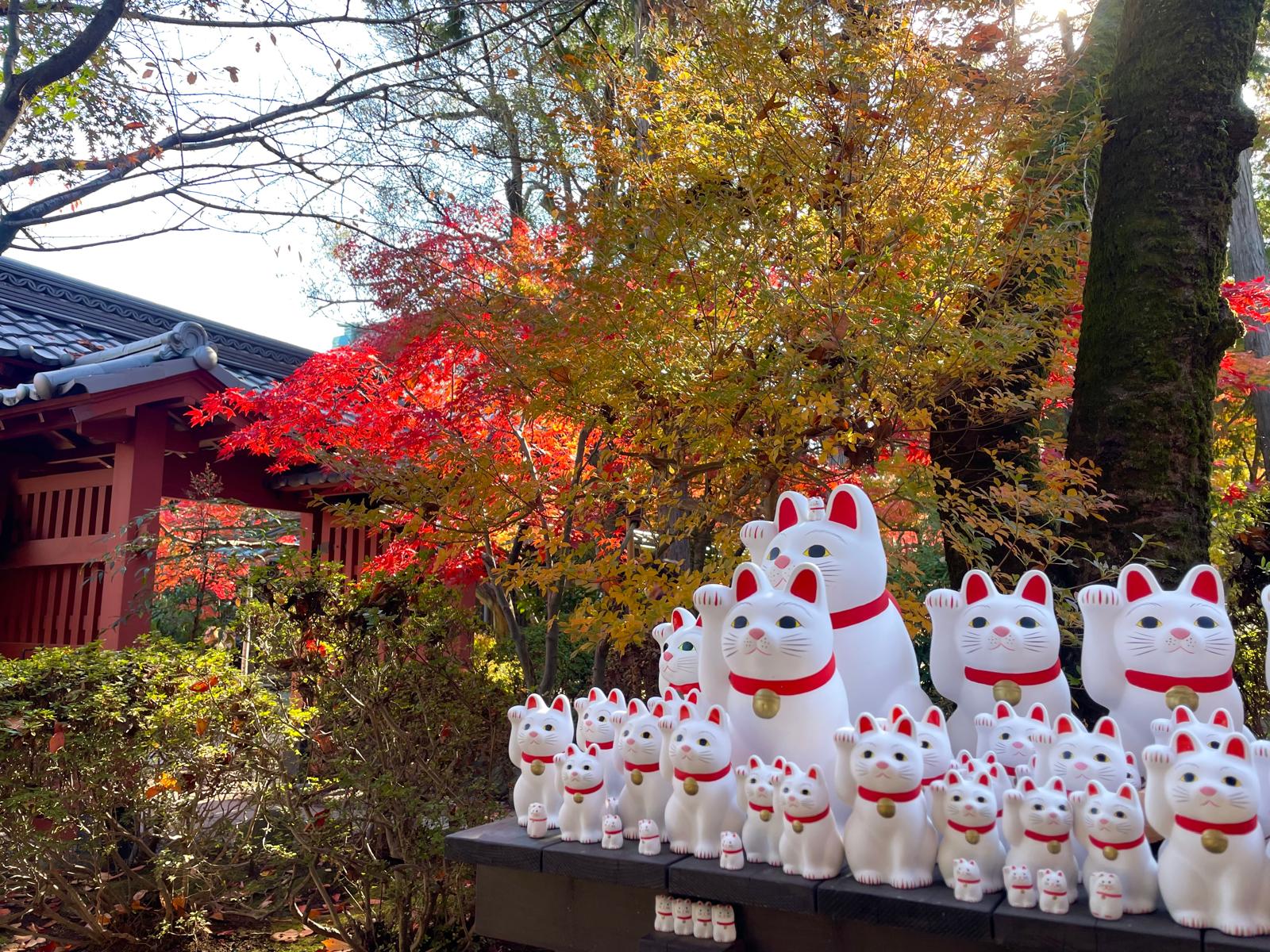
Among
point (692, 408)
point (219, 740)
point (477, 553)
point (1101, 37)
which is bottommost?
point (219, 740)

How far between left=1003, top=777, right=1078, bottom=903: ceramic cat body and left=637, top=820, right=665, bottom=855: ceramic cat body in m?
0.82

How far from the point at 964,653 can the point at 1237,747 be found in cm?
87

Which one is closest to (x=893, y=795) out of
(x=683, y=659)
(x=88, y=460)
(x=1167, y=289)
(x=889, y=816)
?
(x=889, y=816)

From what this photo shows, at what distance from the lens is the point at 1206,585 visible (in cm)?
228

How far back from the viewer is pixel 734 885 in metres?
1.98

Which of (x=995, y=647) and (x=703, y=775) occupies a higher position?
(x=995, y=647)

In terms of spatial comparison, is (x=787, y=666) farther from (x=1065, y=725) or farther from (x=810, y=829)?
(x=1065, y=725)

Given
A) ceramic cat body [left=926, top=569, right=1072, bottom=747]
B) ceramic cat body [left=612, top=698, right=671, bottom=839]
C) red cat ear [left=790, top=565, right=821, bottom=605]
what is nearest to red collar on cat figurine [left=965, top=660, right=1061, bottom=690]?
ceramic cat body [left=926, top=569, right=1072, bottom=747]

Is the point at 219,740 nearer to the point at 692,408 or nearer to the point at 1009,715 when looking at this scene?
the point at 692,408

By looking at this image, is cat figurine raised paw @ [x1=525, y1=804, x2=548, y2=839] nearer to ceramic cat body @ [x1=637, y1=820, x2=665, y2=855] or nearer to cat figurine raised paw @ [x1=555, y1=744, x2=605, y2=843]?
cat figurine raised paw @ [x1=555, y1=744, x2=605, y2=843]

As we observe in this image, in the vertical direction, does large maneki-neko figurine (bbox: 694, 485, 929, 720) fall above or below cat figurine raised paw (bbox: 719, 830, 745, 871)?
above

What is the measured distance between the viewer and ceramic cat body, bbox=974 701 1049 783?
216 centimetres

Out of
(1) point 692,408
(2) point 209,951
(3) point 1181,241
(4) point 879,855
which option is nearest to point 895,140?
(1) point 692,408

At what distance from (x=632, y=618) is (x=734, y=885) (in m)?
1.84
